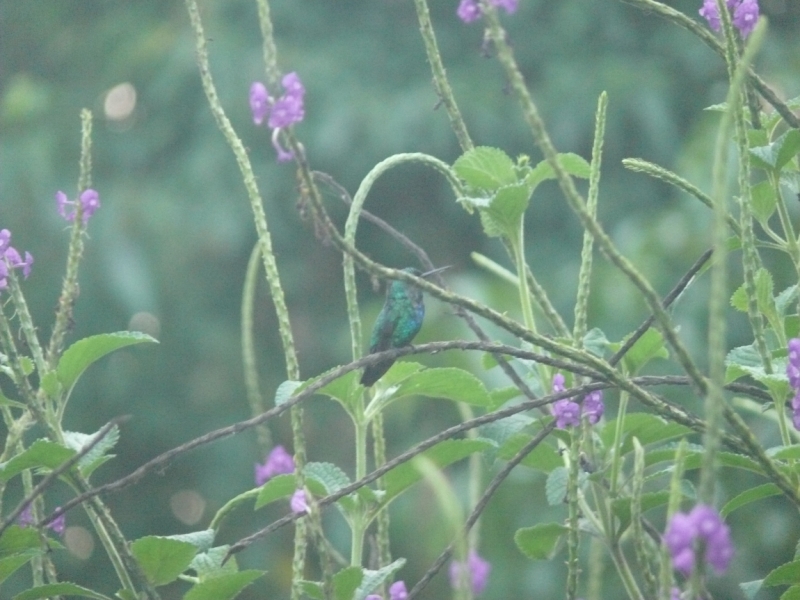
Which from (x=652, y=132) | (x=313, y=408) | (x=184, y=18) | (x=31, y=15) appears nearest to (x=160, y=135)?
(x=184, y=18)

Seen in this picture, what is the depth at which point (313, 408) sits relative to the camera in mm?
6891

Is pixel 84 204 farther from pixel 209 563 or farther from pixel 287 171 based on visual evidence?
pixel 287 171

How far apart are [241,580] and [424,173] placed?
6.34 m

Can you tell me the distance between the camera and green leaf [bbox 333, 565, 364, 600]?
980 mm

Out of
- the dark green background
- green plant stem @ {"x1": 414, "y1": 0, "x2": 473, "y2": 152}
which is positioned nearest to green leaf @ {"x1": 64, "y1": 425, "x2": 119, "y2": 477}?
green plant stem @ {"x1": 414, "y1": 0, "x2": 473, "y2": 152}

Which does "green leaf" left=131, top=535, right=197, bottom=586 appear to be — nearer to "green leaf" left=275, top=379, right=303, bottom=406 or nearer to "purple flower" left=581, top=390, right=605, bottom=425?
"green leaf" left=275, top=379, right=303, bottom=406

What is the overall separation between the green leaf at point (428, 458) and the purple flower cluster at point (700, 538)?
483mm

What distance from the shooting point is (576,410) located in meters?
1.07

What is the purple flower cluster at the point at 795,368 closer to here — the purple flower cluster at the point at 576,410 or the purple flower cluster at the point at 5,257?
the purple flower cluster at the point at 576,410

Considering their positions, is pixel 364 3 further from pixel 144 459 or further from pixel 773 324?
pixel 773 324

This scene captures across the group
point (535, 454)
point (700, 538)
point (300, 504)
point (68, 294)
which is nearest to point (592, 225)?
point (700, 538)

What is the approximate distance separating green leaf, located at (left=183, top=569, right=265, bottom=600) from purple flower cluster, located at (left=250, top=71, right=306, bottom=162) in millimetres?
362

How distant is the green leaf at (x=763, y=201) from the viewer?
121 cm

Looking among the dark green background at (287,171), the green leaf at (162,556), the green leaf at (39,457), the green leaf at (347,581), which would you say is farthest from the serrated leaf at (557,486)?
the dark green background at (287,171)
